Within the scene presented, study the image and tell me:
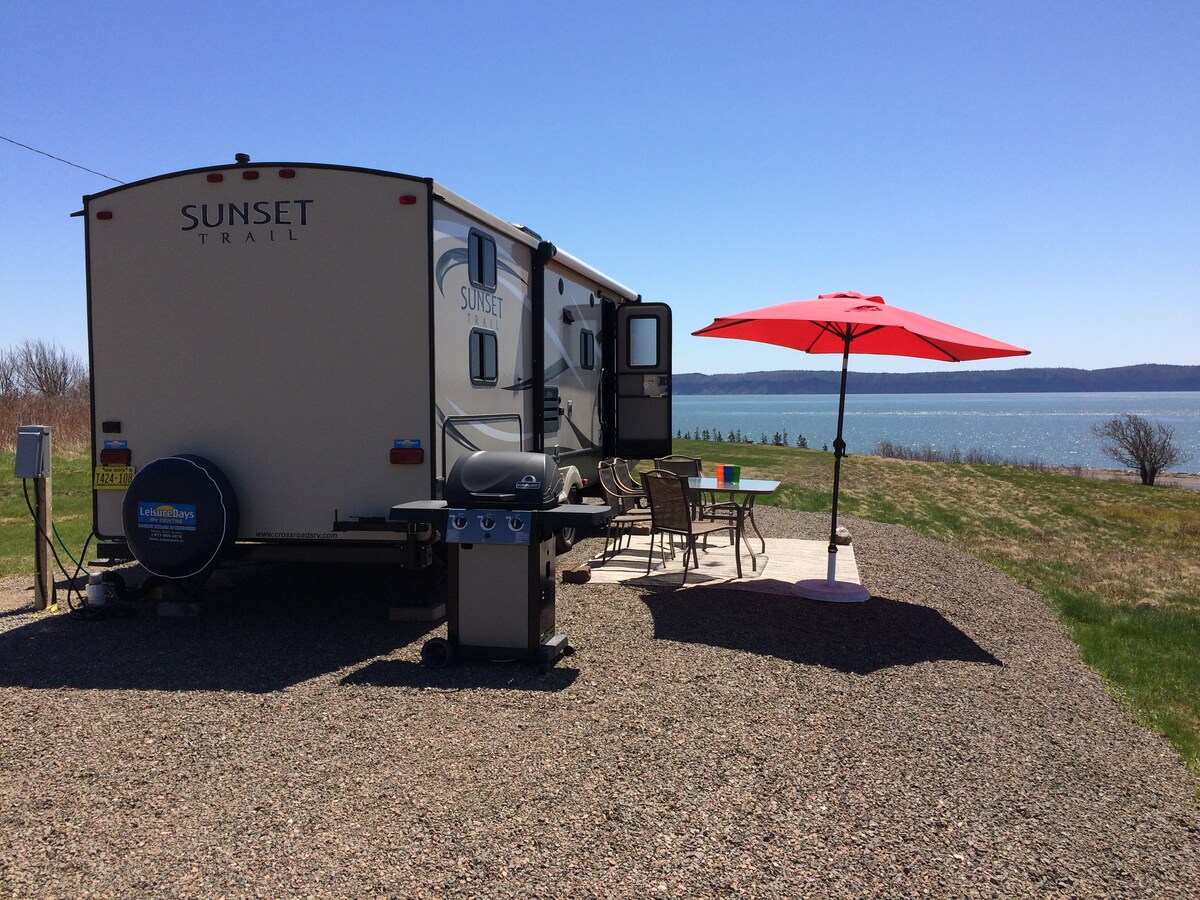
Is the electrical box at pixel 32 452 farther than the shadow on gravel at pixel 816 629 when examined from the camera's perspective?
Yes

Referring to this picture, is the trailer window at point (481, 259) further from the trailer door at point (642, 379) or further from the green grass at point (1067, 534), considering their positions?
the green grass at point (1067, 534)

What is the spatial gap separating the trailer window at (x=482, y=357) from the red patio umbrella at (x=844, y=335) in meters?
1.69

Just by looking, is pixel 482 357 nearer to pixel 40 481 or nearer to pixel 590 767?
pixel 40 481

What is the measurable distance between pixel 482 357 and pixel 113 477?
2.60 meters

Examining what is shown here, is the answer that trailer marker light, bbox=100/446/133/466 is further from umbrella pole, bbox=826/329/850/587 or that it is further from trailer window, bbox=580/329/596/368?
umbrella pole, bbox=826/329/850/587

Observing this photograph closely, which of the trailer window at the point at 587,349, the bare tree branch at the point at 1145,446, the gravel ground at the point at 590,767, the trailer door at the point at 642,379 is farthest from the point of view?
the bare tree branch at the point at 1145,446

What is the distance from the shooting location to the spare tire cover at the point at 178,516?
18.2ft

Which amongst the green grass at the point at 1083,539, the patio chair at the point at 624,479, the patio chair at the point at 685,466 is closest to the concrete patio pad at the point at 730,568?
the patio chair at the point at 624,479

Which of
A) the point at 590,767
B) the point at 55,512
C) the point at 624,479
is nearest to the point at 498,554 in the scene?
the point at 590,767

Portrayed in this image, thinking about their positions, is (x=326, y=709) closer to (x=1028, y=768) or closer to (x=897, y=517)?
(x=1028, y=768)

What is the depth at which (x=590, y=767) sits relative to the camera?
3600 millimetres

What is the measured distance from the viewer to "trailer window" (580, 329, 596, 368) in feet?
29.6

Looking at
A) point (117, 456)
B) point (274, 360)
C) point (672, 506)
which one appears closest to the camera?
point (274, 360)

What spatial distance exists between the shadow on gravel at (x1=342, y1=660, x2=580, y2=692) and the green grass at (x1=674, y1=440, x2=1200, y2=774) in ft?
9.75
